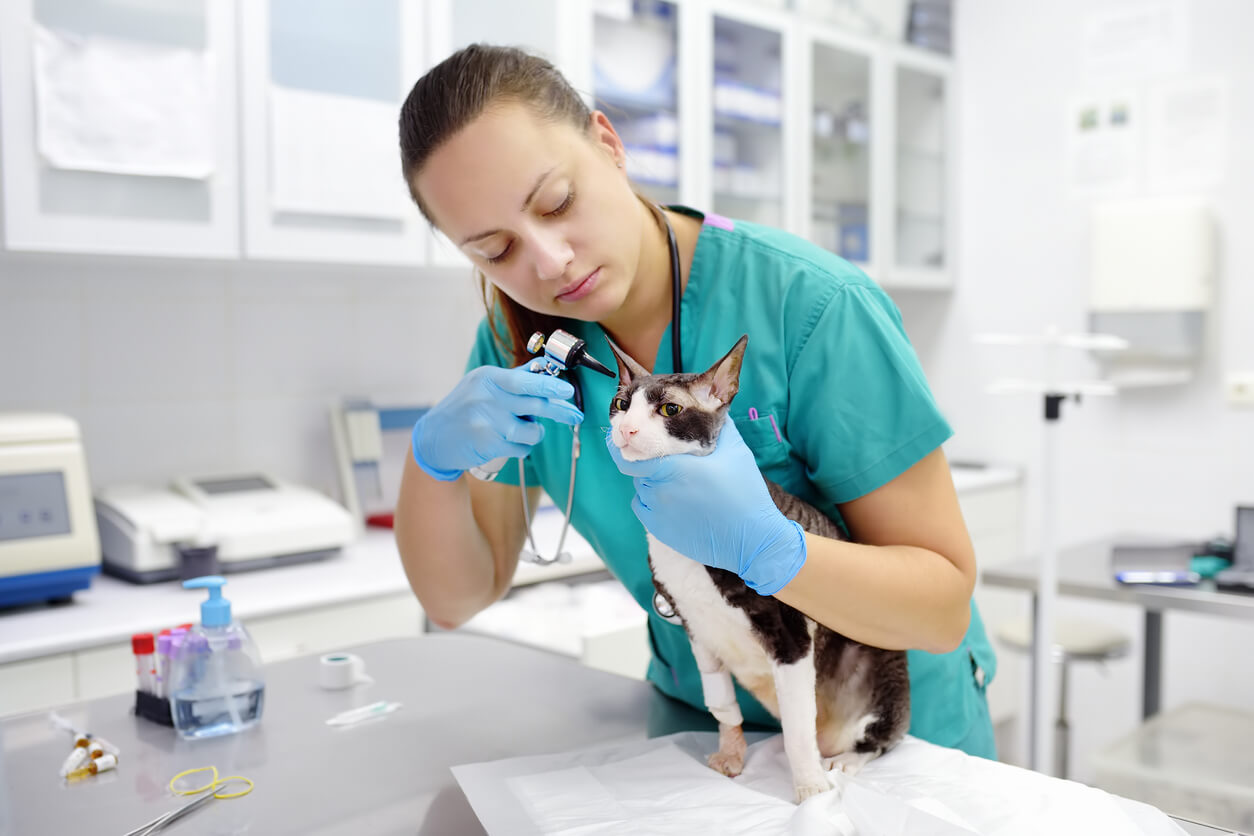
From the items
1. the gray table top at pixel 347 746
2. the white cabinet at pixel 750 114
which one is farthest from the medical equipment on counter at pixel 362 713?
the white cabinet at pixel 750 114

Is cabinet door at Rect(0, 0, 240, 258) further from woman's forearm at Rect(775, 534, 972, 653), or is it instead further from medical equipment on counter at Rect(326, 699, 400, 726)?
woman's forearm at Rect(775, 534, 972, 653)

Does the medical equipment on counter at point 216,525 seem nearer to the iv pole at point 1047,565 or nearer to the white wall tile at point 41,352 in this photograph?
the white wall tile at point 41,352

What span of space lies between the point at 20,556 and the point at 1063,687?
252 cm

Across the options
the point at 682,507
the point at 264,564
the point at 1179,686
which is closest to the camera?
the point at 682,507

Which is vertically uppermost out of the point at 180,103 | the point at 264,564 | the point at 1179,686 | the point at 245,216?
the point at 180,103

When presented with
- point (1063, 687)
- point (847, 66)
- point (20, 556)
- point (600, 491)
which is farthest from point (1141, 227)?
point (20, 556)

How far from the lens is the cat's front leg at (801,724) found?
84 cm

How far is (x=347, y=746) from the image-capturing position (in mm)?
1054

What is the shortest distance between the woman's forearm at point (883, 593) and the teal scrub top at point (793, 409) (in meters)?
0.09

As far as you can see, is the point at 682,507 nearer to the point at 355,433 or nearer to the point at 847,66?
Result: the point at 355,433

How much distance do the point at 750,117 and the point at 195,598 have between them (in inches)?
78.7

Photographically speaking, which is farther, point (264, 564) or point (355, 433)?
point (355, 433)

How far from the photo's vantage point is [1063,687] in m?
2.78

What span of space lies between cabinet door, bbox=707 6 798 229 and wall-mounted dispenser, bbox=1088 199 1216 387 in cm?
94
